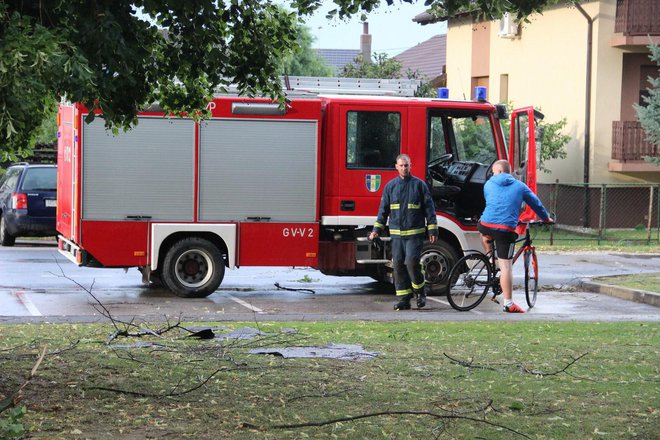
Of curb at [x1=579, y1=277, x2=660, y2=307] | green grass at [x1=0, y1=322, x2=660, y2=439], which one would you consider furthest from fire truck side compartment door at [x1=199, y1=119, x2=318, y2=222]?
green grass at [x1=0, y1=322, x2=660, y2=439]

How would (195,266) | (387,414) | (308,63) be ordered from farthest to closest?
(308,63) < (195,266) < (387,414)

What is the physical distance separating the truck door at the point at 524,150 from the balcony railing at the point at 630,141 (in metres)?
15.2

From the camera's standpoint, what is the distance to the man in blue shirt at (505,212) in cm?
1280

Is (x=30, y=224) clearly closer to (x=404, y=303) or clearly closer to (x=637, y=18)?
(x=404, y=303)

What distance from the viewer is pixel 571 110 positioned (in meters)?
30.7

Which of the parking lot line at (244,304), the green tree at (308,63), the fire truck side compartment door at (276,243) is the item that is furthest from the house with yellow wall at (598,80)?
the green tree at (308,63)

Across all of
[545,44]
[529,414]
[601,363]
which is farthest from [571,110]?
[529,414]

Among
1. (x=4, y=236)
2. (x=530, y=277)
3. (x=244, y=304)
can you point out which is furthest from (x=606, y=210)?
(x=244, y=304)

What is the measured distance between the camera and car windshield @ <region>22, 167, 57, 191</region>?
21.7 metres

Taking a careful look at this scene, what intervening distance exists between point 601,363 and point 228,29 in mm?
3711

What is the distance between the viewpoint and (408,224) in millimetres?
13031

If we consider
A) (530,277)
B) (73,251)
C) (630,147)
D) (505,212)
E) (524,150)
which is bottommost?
(530,277)

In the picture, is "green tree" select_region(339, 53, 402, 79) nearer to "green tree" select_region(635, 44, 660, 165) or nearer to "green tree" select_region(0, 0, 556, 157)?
"green tree" select_region(635, 44, 660, 165)

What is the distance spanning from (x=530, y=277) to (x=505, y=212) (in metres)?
1.26
